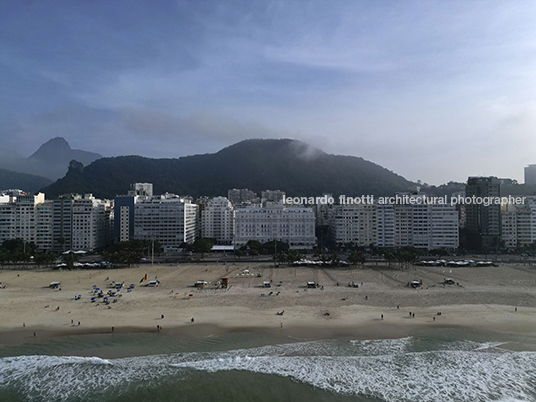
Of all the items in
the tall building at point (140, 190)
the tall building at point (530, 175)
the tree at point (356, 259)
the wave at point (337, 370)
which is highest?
the tall building at point (530, 175)

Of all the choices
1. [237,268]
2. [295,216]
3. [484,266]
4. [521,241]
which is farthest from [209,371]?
[521,241]

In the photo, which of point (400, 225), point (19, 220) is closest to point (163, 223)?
point (19, 220)

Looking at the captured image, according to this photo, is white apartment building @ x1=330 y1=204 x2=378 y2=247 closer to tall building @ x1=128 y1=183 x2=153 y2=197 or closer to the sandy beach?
the sandy beach

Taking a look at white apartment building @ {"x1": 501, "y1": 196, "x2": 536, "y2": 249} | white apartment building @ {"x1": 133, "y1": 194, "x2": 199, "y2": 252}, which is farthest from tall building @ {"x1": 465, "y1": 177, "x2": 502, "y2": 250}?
white apartment building @ {"x1": 133, "y1": 194, "x2": 199, "y2": 252}

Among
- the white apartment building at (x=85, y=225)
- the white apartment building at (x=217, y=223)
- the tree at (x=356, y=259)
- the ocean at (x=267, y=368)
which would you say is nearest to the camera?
the ocean at (x=267, y=368)

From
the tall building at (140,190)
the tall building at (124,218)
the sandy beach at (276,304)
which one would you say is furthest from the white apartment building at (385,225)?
the tall building at (140,190)

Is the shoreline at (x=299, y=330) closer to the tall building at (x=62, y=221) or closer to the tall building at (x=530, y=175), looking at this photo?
the tall building at (x=62, y=221)
